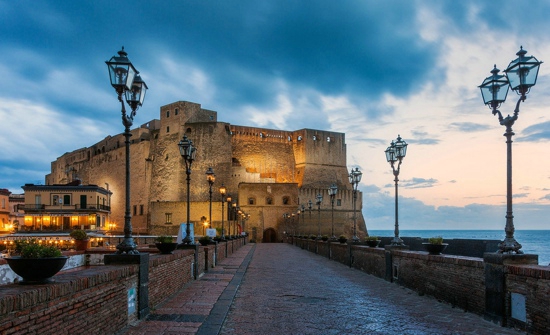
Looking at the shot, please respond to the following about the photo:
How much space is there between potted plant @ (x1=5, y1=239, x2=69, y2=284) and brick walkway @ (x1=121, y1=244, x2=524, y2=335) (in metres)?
2.19

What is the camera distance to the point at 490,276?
309 inches

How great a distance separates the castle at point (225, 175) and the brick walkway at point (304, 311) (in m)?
49.9

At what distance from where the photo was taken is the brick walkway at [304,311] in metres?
7.23

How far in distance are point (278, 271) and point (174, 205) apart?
160 ft

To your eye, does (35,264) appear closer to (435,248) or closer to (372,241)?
(435,248)

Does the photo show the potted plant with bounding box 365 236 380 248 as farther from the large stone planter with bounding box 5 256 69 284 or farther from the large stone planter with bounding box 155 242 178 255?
the large stone planter with bounding box 5 256 69 284

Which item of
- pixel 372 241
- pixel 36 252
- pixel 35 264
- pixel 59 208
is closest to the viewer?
pixel 35 264

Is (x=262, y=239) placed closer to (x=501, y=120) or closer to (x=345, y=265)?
(x=345, y=265)

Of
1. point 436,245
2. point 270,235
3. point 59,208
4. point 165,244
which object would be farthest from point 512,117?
point 270,235

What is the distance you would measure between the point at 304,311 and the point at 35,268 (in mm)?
5264

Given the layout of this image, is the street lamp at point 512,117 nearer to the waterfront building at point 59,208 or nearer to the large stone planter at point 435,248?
the large stone planter at point 435,248

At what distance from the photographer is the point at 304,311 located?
8820 millimetres

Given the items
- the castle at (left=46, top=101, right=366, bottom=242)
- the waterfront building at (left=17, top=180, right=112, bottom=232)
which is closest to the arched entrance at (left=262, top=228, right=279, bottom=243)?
the castle at (left=46, top=101, right=366, bottom=242)

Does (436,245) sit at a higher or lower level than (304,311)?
higher
